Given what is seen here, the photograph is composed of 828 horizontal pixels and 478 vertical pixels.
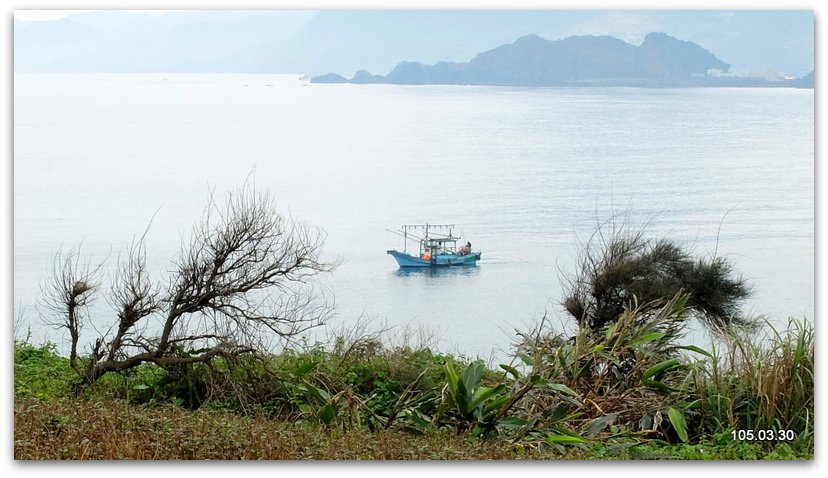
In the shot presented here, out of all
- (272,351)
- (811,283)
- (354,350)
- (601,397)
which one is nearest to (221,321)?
(272,351)

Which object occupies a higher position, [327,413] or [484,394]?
[484,394]

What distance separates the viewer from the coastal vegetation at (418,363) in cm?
608

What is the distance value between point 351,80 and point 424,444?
2.25 m

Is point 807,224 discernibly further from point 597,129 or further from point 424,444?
point 424,444

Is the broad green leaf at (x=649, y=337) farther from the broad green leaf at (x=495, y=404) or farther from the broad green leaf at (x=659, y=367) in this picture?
the broad green leaf at (x=495, y=404)

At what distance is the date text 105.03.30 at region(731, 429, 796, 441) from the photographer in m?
6.03

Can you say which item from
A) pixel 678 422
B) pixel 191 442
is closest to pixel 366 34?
pixel 191 442

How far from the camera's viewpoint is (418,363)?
651cm

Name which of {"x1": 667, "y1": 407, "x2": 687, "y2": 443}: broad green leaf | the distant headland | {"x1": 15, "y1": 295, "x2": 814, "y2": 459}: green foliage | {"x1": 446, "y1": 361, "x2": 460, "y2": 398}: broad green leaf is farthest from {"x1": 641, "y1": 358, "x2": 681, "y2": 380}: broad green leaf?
the distant headland

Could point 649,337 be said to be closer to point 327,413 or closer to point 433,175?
point 433,175

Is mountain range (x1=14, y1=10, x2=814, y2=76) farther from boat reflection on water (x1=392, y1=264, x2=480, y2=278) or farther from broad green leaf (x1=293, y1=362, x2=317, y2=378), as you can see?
broad green leaf (x1=293, y1=362, x2=317, y2=378)

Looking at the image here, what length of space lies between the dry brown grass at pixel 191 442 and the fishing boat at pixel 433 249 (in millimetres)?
1028

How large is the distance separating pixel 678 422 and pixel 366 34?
2.71m

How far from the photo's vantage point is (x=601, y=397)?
6355 mm
